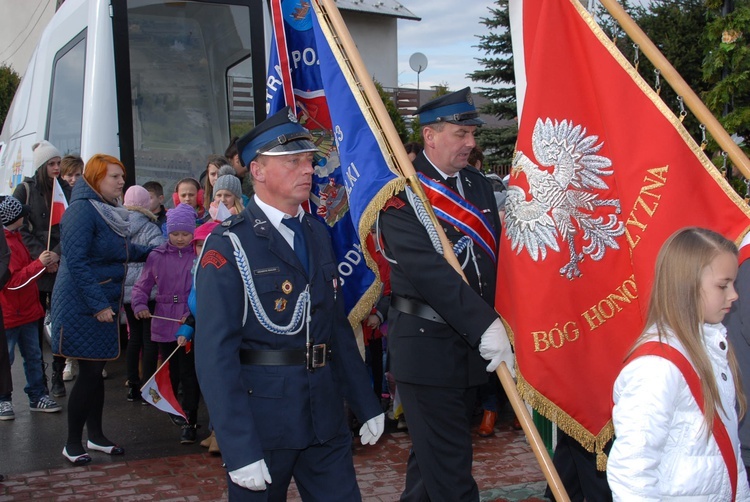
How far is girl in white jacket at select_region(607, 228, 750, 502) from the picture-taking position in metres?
2.46

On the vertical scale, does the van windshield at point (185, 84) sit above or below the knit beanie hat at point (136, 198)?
above

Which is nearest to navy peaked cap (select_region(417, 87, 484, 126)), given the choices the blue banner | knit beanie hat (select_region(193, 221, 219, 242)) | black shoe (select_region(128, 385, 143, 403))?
the blue banner

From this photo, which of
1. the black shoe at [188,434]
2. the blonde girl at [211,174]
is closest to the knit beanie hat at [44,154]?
the blonde girl at [211,174]

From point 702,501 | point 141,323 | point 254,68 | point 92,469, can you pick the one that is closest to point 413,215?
point 702,501

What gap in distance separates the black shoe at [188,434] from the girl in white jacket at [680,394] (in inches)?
173

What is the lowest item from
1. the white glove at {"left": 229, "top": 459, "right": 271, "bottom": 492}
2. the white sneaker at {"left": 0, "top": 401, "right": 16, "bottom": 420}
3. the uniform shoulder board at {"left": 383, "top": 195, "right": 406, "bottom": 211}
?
the white sneaker at {"left": 0, "top": 401, "right": 16, "bottom": 420}

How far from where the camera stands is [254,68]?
9.03 metres

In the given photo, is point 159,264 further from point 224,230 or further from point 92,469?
point 224,230

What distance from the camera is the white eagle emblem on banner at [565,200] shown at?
3855 millimetres

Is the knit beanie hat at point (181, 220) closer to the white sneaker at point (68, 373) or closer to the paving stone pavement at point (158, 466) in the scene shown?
the paving stone pavement at point (158, 466)

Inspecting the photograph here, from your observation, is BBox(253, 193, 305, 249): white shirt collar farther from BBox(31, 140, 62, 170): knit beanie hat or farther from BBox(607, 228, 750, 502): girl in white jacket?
BBox(31, 140, 62, 170): knit beanie hat

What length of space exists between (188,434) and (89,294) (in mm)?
1318

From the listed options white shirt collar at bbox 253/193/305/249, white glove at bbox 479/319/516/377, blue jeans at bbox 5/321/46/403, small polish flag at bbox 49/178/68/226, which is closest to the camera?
white shirt collar at bbox 253/193/305/249

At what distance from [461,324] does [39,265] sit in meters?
4.64
